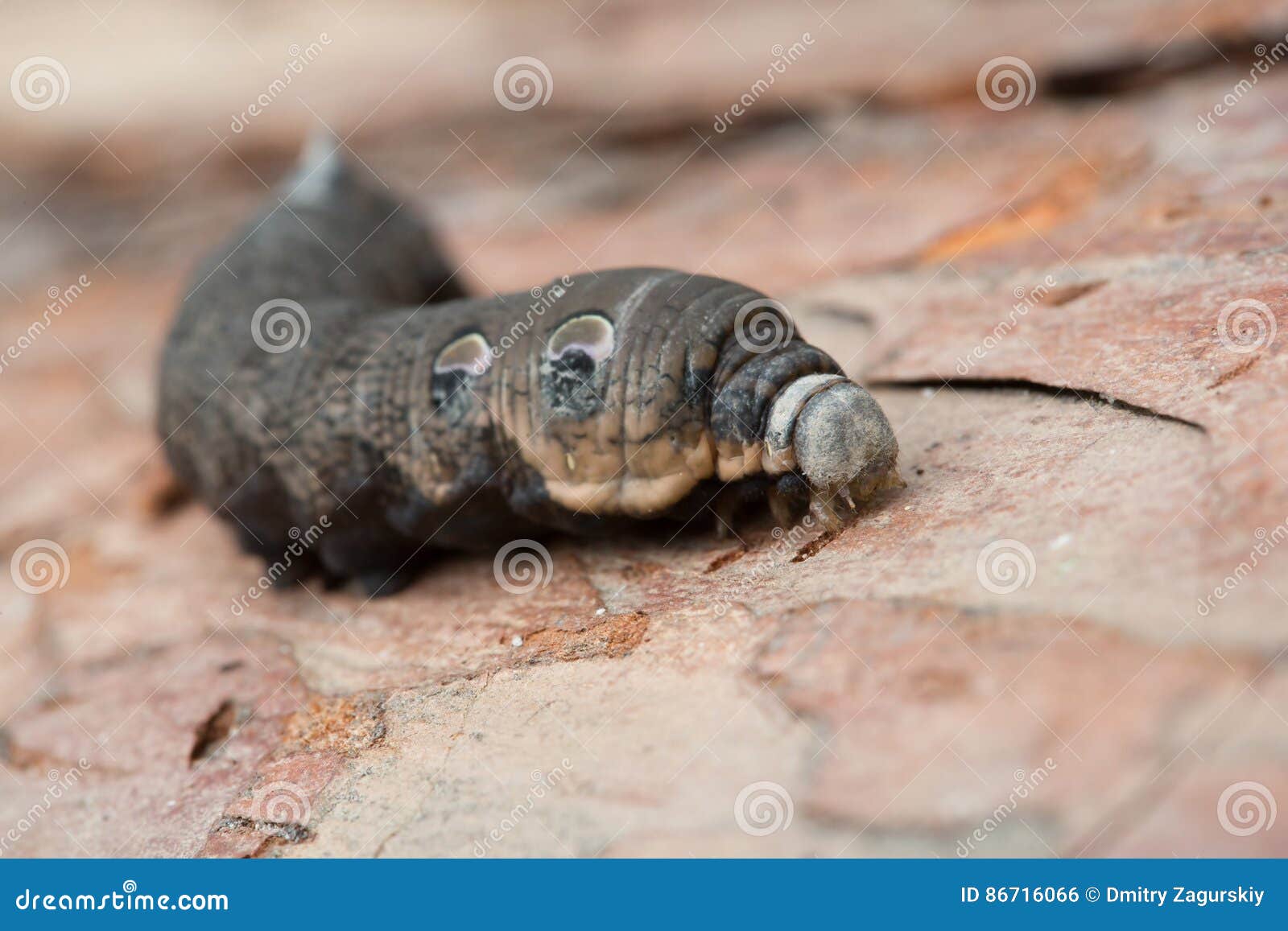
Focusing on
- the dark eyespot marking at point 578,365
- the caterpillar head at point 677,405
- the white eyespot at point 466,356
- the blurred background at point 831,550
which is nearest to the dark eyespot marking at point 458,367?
the white eyespot at point 466,356

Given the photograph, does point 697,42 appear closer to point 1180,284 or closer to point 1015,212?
point 1015,212

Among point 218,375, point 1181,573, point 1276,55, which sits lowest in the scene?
point 1181,573

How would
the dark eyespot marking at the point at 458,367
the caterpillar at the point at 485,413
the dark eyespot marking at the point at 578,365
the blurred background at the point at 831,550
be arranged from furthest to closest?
the dark eyespot marking at the point at 458,367 → the dark eyespot marking at the point at 578,365 → the caterpillar at the point at 485,413 → the blurred background at the point at 831,550

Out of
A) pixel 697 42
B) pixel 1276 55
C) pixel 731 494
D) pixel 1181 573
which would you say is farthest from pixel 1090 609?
pixel 697 42

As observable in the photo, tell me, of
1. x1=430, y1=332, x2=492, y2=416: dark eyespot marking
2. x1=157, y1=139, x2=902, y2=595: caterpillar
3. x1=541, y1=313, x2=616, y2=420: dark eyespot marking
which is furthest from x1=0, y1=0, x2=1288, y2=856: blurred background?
x1=430, y1=332, x2=492, y2=416: dark eyespot marking

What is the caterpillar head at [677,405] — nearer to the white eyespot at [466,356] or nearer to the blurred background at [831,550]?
the white eyespot at [466,356]

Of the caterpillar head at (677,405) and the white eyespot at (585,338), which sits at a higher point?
the white eyespot at (585,338)

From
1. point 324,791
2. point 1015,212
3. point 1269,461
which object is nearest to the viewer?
point 1269,461

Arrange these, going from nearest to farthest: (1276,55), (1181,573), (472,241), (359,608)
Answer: (1181,573)
(359,608)
(1276,55)
(472,241)
